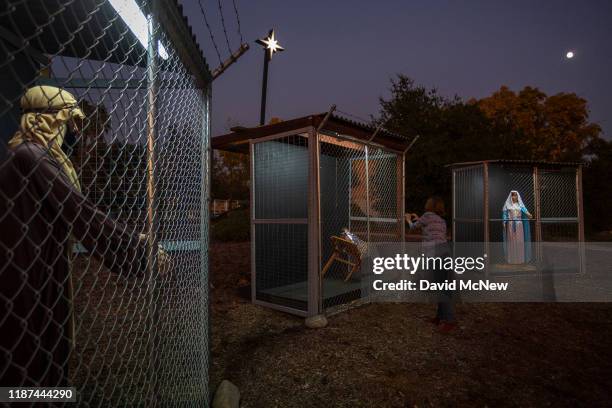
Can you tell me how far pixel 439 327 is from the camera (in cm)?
536

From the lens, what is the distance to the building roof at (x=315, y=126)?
5.65m

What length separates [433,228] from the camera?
5.76 meters

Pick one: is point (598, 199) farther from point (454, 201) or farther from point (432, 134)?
point (454, 201)

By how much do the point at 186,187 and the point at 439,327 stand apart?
4.42 meters

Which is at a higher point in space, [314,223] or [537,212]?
[537,212]

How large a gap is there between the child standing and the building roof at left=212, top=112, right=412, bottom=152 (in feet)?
5.79

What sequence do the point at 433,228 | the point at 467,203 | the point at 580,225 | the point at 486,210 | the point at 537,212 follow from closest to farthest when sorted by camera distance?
the point at 433,228 < the point at 486,210 < the point at 537,212 < the point at 580,225 < the point at 467,203

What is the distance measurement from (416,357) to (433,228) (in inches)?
84.6

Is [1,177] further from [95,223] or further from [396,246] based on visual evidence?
[396,246]

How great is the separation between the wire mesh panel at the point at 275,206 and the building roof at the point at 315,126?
32 centimetres

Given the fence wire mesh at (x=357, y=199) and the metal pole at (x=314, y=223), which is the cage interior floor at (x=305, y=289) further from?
the metal pole at (x=314, y=223)

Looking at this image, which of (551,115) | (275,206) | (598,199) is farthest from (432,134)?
(551,115)

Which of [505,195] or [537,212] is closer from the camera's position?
[537,212]

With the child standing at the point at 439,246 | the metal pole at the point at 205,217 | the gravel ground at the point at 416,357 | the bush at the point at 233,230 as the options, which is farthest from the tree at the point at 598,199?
the metal pole at the point at 205,217
